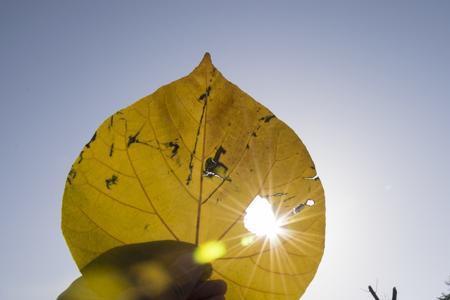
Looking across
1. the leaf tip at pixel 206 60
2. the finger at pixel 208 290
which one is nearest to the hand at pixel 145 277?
the finger at pixel 208 290

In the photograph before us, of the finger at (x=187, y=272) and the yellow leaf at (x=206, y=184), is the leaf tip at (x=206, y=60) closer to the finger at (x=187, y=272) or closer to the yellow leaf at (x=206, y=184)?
the yellow leaf at (x=206, y=184)

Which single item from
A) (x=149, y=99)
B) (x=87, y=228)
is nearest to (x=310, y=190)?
(x=149, y=99)

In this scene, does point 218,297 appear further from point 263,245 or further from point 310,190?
point 310,190

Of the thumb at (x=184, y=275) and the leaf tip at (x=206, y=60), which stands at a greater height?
the leaf tip at (x=206, y=60)

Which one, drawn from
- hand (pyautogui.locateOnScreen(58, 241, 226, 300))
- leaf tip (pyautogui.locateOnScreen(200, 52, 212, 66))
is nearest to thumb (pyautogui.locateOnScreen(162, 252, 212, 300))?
hand (pyautogui.locateOnScreen(58, 241, 226, 300))

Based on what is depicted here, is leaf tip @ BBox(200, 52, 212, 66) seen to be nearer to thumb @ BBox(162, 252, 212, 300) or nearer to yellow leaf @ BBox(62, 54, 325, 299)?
yellow leaf @ BBox(62, 54, 325, 299)
